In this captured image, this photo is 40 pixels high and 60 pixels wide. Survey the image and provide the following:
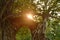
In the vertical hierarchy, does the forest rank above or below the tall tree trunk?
above

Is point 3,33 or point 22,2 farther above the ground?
point 22,2

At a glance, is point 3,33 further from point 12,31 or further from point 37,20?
point 37,20

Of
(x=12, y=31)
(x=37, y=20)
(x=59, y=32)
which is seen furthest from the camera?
(x=59, y=32)

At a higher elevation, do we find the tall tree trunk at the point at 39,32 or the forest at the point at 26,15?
the forest at the point at 26,15

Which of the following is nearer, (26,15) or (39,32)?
(26,15)

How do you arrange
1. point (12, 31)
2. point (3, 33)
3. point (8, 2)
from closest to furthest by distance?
point (8, 2) → point (3, 33) → point (12, 31)

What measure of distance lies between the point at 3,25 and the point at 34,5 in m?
1.81

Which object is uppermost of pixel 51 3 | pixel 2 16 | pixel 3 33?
pixel 51 3

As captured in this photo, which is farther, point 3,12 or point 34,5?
point 34,5

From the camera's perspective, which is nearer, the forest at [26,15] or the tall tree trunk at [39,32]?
the forest at [26,15]

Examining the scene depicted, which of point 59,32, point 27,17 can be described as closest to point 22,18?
point 27,17

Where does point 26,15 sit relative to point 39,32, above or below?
above

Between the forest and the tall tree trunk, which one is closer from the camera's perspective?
the forest

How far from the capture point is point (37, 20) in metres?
11.2
